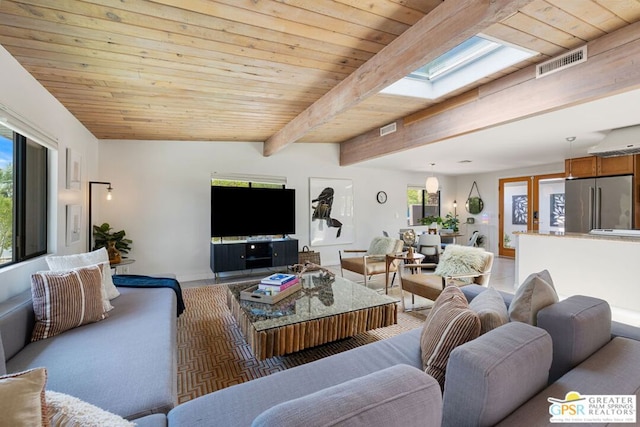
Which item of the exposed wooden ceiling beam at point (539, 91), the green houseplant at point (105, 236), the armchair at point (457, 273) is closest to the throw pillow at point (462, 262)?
the armchair at point (457, 273)

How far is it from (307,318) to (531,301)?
4.57ft

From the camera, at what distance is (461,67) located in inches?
124

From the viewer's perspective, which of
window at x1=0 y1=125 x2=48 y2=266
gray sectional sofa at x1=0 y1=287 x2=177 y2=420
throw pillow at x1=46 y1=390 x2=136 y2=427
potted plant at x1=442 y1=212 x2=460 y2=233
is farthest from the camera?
potted plant at x1=442 y1=212 x2=460 y2=233

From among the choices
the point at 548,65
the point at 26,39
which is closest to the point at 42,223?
the point at 26,39

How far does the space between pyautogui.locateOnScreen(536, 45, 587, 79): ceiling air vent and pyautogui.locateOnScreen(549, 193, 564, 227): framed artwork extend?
522 centimetres

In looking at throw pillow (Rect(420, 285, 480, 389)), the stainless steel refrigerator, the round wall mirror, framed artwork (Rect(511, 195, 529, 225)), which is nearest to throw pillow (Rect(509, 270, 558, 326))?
throw pillow (Rect(420, 285, 480, 389))

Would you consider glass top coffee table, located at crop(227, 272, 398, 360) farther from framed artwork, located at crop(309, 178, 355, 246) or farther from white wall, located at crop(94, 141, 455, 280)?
framed artwork, located at crop(309, 178, 355, 246)

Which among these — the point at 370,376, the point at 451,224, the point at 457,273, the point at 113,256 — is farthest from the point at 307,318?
the point at 451,224

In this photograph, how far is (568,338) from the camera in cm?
122

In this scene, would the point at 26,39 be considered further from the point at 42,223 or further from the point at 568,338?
the point at 568,338

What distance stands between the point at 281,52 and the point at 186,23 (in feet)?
2.37

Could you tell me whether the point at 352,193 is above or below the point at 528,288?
above

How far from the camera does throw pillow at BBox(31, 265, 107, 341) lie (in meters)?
1.85

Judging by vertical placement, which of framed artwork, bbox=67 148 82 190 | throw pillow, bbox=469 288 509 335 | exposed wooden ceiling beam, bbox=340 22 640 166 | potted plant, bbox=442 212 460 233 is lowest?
throw pillow, bbox=469 288 509 335
